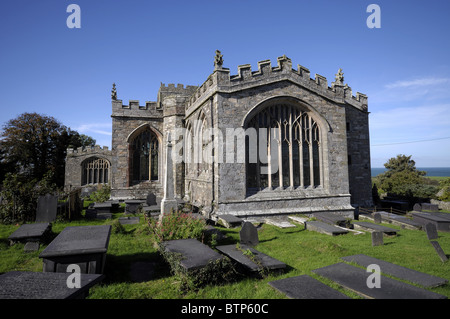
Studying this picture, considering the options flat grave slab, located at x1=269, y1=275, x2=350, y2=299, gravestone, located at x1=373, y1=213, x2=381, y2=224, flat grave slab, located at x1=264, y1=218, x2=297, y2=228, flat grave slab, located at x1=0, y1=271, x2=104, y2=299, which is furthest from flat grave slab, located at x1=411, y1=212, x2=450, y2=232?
flat grave slab, located at x1=0, y1=271, x2=104, y2=299

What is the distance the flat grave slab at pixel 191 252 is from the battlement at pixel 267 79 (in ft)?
24.3

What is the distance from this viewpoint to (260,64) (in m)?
12.0

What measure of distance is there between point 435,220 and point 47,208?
16.7m

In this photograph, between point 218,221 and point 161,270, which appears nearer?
point 161,270

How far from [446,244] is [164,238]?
349 inches

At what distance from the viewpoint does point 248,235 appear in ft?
24.7

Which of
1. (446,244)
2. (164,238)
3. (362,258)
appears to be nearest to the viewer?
(362,258)

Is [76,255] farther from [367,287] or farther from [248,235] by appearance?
[367,287]

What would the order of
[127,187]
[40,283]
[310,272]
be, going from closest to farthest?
[40,283]
[310,272]
[127,187]

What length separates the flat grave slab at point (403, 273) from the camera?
4.68 meters

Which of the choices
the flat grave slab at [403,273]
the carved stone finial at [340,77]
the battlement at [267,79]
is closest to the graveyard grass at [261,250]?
the flat grave slab at [403,273]

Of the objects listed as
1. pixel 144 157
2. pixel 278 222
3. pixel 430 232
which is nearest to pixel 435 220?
pixel 430 232
